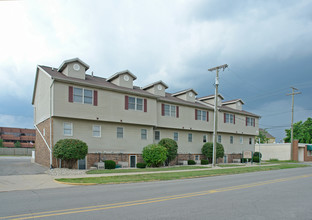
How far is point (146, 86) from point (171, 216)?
78.0 feet

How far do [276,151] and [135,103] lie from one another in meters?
35.0

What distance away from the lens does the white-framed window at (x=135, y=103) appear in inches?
1016

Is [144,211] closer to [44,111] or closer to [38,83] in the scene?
[44,111]

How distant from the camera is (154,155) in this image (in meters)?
24.7

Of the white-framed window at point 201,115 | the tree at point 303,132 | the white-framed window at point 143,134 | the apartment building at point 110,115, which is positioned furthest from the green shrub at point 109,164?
the tree at point 303,132

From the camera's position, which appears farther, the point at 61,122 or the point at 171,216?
the point at 61,122

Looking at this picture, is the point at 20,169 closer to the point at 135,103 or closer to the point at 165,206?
the point at 135,103

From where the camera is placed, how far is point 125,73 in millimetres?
26844

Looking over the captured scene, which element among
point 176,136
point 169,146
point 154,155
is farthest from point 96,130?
point 176,136

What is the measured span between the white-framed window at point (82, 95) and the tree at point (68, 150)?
3.83m

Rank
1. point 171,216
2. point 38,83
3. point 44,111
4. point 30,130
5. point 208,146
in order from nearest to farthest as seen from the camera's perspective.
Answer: point 171,216, point 44,111, point 38,83, point 208,146, point 30,130

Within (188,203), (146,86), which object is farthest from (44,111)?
(188,203)

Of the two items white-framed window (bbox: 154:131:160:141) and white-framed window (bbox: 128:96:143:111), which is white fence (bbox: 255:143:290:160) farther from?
white-framed window (bbox: 128:96:143:111)

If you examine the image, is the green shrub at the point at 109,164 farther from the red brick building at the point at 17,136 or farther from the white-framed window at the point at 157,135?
the red brick building at the point at 17,136
